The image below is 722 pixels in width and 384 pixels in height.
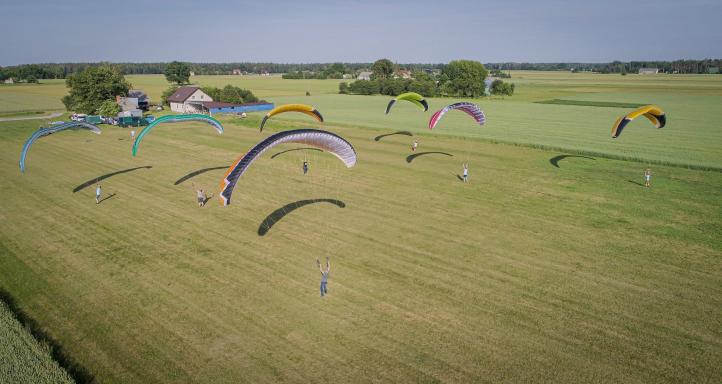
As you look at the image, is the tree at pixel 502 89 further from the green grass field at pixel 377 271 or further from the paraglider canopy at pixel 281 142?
the paraglider canopy at pixel 281 142

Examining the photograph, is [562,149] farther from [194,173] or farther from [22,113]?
[22,113]

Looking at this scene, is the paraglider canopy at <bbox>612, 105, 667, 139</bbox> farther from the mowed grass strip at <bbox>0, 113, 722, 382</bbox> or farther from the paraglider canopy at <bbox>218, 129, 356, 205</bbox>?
the paraglider canopy at <bbox>218, 129, 356, 205</bbox>

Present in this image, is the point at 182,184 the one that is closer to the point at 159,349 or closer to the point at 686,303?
the point at 159,349

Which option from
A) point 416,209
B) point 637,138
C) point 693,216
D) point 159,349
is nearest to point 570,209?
point 693,216

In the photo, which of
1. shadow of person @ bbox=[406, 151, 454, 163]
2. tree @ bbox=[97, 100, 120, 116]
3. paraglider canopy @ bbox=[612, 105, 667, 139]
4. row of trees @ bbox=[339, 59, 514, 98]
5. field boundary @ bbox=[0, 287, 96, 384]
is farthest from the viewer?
row of trees @ bbox=[339, 59, 514, 98]

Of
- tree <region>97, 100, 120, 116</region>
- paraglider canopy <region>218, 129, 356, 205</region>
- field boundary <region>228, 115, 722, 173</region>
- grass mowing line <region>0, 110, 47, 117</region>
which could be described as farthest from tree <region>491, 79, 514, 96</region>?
paraglider canopy <region>218, 129, 356, 205</region>

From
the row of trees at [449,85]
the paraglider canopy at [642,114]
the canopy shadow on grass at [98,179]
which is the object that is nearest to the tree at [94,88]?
the canopy shadow on grass at [98,179]

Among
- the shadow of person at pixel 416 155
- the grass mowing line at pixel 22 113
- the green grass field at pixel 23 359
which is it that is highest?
the grass mowing line at pixel 22 113
